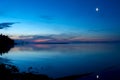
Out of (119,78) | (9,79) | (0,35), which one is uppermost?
(0,35)

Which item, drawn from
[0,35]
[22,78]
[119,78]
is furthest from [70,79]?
[0,35]

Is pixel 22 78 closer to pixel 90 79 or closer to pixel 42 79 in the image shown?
pixel 42 79

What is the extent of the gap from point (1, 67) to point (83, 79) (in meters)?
8.10

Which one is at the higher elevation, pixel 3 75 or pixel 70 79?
pixel 3 75

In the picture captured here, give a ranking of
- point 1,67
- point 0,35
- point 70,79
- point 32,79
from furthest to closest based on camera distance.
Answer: point 0,35, point 70,79, point 32,79, point 1,67

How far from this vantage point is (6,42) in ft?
542

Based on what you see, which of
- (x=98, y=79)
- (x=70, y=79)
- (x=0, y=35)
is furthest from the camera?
(x=0, y=35)

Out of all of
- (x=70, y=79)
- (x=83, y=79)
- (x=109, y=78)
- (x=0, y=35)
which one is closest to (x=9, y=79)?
(x=70, y=79)

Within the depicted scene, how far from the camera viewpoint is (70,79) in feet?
60.3

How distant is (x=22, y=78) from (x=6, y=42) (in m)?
154

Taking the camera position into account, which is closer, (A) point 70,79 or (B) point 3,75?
(B) point 3,75

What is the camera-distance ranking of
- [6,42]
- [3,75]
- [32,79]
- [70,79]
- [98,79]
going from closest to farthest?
[3,75], [32,79], [70,79], [98,79], [6,42]

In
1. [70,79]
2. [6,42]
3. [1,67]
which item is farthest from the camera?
[6,42]

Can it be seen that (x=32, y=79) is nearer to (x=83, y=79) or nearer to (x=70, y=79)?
(x=70, y=79)
